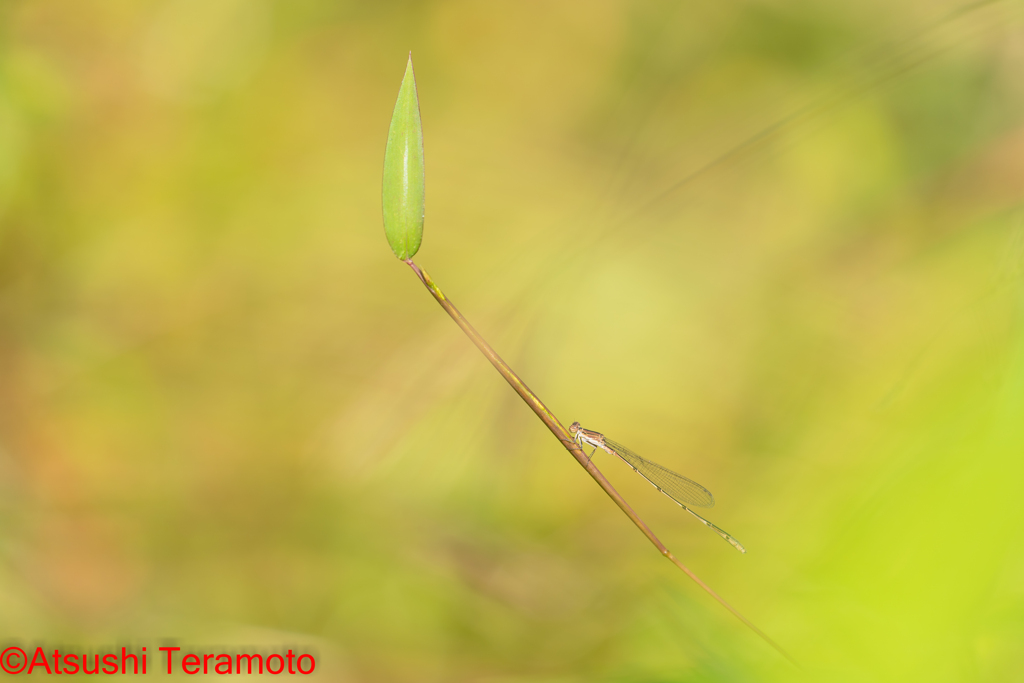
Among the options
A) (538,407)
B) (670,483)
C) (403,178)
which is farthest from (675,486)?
(403,178)

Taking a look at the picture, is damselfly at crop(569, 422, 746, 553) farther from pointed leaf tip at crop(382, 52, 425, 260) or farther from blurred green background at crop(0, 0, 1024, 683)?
pointed leaf tip at crop(382, 52, 425, 260)

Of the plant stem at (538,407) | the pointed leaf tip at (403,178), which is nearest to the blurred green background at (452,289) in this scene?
A: the plant stem at (538,407)

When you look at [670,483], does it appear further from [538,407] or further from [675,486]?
[538,407]

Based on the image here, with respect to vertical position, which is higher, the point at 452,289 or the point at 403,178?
the point at 452,289

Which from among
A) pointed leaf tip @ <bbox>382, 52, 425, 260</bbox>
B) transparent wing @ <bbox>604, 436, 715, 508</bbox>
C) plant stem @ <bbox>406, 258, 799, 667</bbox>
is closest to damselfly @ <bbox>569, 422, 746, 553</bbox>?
transparent wing @ <bbox>604, 436, 715, 508</bbox>

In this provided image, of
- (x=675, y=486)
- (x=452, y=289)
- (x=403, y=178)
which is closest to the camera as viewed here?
(x=403, y=178)

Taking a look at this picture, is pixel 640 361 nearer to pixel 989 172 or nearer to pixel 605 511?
pixel 605 511
